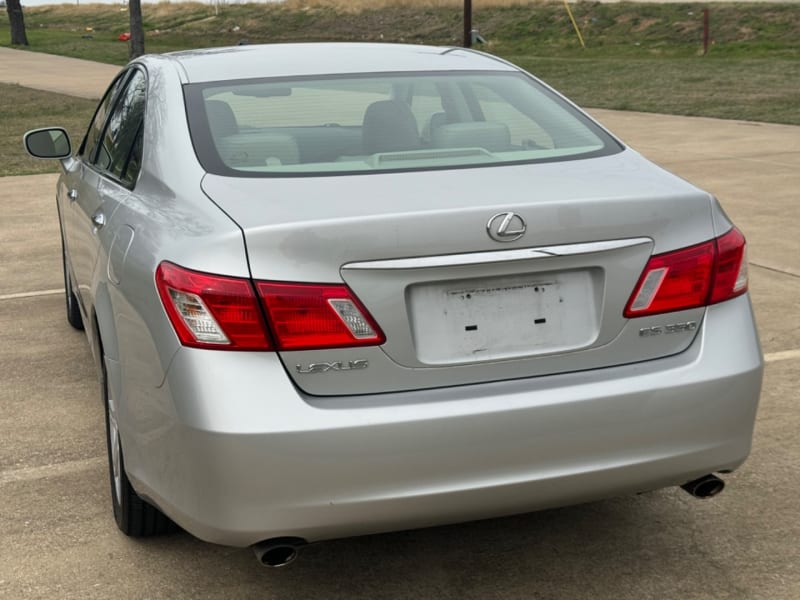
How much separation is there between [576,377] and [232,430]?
0.88 meters

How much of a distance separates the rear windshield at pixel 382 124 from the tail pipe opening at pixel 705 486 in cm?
102

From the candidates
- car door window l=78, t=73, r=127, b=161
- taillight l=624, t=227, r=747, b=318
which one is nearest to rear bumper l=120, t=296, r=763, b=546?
taillight l=624, t=227, r=747, b=318

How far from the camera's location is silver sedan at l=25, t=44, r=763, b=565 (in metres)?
2.84

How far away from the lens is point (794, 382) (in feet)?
16.8


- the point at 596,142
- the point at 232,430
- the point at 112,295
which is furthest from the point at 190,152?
the point at 596,142

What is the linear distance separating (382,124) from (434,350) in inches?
43.8

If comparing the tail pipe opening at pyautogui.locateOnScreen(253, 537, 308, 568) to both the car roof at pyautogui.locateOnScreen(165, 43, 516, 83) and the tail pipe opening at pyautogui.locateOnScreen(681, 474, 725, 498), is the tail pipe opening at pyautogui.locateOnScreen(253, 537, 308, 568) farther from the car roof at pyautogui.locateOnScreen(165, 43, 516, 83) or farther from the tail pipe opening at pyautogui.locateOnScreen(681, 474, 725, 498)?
the car roof at pyautogui.locateOnScreen(165, 43, 516, 83)

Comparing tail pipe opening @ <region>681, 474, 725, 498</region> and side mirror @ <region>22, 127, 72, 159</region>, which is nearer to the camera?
tail pipe opening @ <region>681, 474, 725, 498</region>

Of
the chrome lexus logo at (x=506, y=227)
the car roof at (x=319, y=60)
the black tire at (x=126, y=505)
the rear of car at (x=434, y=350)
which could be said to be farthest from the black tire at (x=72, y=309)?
the chrome lexus logo at (x=506, y=227)

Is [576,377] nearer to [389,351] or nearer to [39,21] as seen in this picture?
[389,351]

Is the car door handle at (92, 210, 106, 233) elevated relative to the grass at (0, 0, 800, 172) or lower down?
elevated

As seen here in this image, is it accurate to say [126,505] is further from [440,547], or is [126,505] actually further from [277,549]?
[440,547]

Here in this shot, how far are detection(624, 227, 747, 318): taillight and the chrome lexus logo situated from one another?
14.4 inches

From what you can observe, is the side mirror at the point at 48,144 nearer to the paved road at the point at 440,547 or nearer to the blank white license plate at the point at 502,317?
the paved road at the point at 440,547
